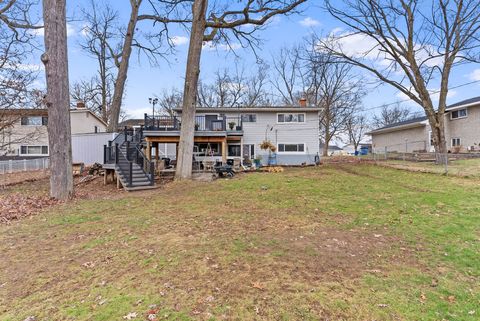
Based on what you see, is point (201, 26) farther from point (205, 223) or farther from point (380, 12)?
point (380, 12)

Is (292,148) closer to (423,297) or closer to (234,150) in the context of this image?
(234,150)

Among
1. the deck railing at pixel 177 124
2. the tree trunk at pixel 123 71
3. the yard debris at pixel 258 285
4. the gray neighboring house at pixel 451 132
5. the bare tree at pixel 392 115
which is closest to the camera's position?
the yard debris at pixel 258 285

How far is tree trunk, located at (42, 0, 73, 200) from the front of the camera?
29.2 feet

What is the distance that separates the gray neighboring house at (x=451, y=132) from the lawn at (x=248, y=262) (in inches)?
815

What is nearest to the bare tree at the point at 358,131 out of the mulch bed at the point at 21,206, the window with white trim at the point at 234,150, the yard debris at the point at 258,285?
the window with white trim at the point at 234,150

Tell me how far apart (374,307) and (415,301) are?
53 cm

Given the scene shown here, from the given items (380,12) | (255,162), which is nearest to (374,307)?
(255,162)

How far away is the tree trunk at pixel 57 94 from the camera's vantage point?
29.2 feet

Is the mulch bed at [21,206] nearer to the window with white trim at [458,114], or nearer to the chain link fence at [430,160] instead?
the chain link fence at [430,160]

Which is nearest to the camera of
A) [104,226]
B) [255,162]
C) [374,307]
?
[374,307]

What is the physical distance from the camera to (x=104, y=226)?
591cm

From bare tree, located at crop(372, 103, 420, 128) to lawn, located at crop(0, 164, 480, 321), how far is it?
5529 cm

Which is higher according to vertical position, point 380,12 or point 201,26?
point 380,12

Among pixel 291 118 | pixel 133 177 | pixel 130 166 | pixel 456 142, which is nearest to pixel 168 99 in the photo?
pixel 291 118
